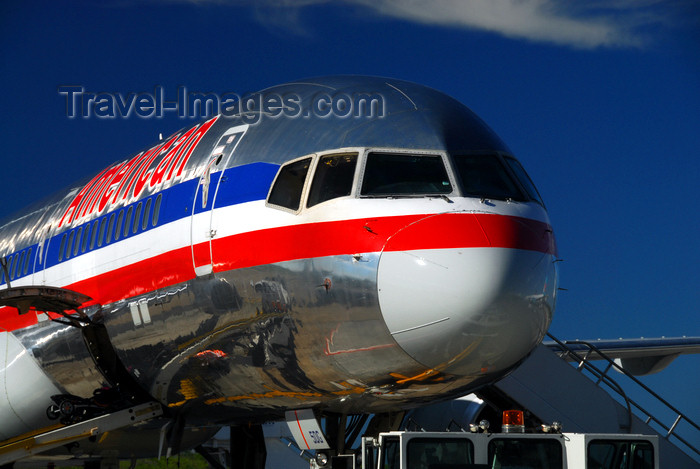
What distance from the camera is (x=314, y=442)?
995cm

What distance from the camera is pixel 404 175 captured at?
9.05 m

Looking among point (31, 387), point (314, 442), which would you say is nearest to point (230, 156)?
point (314, 442)

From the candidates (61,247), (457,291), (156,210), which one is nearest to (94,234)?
(61,247)

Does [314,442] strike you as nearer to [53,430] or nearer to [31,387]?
[53,430]

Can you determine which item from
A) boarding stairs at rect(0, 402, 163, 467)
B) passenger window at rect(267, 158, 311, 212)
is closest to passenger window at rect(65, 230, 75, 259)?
boarding stairs at rect(0, 402, 163, 467)

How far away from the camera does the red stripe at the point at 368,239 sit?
27.6 ft

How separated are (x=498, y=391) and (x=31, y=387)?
6032 millimetres

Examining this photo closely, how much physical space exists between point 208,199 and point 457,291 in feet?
10.5

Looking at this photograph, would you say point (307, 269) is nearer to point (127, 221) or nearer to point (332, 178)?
point (332, 178)

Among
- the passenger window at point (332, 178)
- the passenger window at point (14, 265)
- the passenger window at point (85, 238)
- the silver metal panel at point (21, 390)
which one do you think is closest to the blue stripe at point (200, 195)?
the passenger window at point (85, 238)

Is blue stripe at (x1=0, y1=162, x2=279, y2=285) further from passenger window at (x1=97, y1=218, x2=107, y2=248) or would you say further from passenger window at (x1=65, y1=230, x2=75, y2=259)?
passenger window at (x1=65, y1=230, x2=75, y2=259)

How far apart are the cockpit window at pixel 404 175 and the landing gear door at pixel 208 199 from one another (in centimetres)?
183

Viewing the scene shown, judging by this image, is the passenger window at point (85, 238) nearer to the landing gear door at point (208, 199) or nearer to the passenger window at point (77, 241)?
the passenger window at point (77, 241)

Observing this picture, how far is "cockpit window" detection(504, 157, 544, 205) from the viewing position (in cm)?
971
